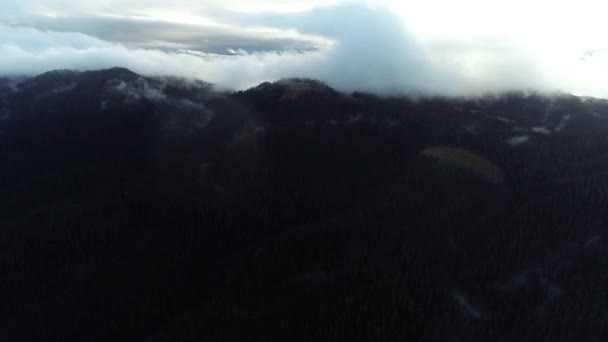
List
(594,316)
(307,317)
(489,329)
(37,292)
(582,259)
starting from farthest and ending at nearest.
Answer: (37,292)
(582,259)
(307,317)
(489,329)
(594,316)

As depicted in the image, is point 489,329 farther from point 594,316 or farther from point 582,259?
point 582,259

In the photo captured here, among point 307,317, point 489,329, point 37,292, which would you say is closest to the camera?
point 489,329

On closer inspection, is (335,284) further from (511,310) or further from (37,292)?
(37,292)

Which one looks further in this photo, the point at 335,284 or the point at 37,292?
the point at 37,292

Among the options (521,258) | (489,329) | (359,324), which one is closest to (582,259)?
(521,258)

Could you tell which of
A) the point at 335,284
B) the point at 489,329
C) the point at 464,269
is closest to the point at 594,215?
the point at 464,269

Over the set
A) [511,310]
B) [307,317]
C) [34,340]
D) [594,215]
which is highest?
[594,215]

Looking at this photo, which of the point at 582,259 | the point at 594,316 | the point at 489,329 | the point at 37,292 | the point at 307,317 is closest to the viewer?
the point at 594,316

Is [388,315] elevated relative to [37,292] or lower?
elevated

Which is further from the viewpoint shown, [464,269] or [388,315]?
[464,269]
